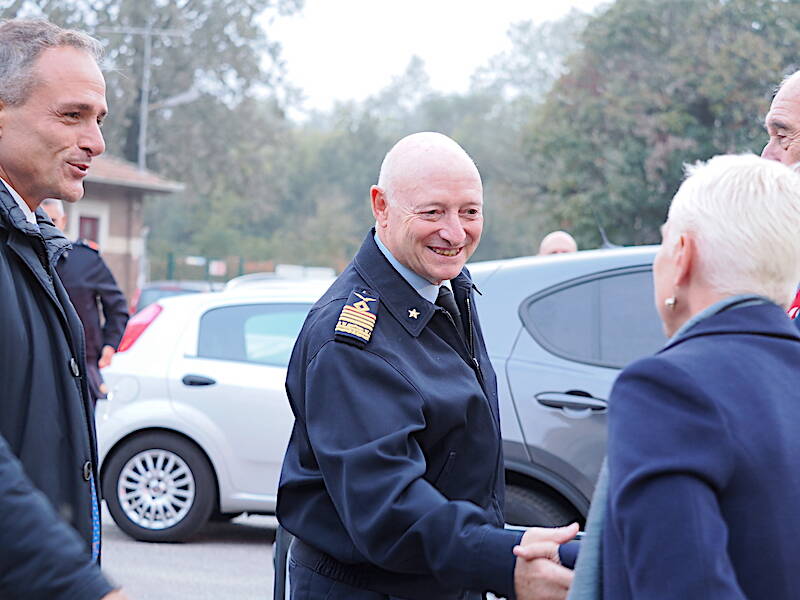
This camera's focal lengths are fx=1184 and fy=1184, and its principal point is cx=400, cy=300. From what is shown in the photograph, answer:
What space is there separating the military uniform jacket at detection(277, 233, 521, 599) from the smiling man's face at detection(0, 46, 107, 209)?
685 mm

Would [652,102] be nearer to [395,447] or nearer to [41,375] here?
[395,447]

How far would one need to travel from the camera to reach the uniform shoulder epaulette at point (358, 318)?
2.79m

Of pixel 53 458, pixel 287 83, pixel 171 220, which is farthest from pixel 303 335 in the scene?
pixel 171 220

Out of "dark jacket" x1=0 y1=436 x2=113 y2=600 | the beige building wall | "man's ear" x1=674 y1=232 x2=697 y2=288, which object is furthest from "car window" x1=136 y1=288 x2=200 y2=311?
"man's ear" x1=674 y1=232 x2=697 y2=288

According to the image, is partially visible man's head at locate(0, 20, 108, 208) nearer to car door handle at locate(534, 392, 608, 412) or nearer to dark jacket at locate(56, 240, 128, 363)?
car door handle at locate(534, 392, 608, 412)

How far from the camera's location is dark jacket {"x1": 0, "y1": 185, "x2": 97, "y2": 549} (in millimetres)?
2465

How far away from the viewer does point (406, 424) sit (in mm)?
2703

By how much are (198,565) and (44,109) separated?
189 inches

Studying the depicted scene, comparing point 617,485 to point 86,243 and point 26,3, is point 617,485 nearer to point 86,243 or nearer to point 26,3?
point 86,243

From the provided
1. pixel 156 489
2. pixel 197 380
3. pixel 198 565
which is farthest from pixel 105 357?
pixel 198 565

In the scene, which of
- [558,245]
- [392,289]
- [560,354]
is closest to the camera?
Answer: [392,289]

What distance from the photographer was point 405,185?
3033 millimetres

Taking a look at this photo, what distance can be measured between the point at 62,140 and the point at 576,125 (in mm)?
33164

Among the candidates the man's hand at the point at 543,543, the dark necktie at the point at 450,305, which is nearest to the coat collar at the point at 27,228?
the dark necktie at the point at 450,305
